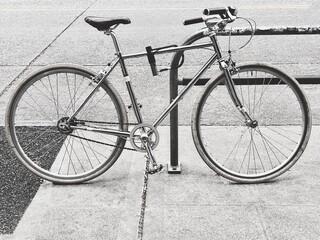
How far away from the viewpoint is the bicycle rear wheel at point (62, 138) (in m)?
3.93

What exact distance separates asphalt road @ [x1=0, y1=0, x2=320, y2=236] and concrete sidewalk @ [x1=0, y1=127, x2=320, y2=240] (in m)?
0.69

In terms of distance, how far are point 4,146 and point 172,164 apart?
1.65 metres

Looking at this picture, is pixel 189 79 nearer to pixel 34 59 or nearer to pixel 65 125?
pixel 65 125

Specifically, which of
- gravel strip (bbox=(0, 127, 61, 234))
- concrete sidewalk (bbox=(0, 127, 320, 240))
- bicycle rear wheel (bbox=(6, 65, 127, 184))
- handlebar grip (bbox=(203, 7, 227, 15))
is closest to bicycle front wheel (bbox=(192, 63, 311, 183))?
concrete sidewalk (bbox=(0, 127, 320, 240))

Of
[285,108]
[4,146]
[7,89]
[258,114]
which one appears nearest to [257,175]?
[258,114]

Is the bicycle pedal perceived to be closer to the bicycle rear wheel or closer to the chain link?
the chain link

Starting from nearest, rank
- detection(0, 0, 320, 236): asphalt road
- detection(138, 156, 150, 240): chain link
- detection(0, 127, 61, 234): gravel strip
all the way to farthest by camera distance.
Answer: detection(138, 156, 150, 240): chain link, detection(0, 127, 61, 234): gravel strip, detection(0, 0, 320, 236): asphalt road

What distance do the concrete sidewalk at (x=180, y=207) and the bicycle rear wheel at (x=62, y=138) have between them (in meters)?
0.19

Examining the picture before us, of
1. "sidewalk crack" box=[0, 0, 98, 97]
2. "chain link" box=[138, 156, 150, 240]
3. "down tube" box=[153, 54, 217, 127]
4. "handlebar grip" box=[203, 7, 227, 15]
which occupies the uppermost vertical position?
"handlebar grip" box=[203, 7, 227, 15]

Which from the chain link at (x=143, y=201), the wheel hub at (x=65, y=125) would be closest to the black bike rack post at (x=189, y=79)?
the chain link at (x=143, y=201)

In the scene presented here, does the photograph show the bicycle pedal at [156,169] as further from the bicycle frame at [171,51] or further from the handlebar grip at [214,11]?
the handlebar grip at [214,11]

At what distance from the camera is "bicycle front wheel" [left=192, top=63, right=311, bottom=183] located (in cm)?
394

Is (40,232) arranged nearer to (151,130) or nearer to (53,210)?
(53,210)

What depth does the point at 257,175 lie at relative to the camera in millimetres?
4102
